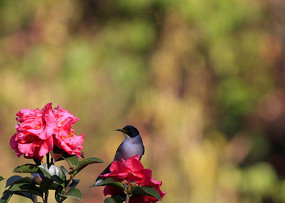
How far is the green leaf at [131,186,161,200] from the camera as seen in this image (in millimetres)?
1601

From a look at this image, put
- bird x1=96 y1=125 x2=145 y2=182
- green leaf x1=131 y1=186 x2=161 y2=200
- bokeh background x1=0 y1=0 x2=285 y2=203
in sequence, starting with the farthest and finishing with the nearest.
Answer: bokeh background x1=0 y1=0 x2=285 y2=203 → bird x1=96 y1=125 x2=145 y2=182 → green leaf x1=131 y1=186 x2=161 y2=200

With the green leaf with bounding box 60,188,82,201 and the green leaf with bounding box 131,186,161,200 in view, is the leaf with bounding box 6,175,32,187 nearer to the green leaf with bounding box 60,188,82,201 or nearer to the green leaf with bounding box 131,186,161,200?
the green leaf with bounding box 60,188,82,201

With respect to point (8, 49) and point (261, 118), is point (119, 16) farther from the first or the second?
point (261, 118)

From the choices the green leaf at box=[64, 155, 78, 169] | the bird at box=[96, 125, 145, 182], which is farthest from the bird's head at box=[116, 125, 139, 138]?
the green leaf at box=[64, 155, 78, 169]

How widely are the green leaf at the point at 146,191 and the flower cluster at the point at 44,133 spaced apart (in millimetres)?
211

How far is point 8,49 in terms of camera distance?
661cm

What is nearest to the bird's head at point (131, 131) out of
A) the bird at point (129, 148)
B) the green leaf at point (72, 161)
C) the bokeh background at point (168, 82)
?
the bird at point (129, 148)

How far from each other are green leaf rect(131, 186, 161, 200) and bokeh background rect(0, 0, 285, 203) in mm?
3720

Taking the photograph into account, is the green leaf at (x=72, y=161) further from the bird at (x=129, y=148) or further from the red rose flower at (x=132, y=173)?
the bird at (x=129, y=148)

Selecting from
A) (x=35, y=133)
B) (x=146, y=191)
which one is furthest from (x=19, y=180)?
(x=146, y=191)

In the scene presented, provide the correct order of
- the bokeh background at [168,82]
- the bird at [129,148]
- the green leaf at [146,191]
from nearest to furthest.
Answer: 1. the green leaf at [146,191]
2. the bird at [129,148]
3. the bokeh background at [168,82]

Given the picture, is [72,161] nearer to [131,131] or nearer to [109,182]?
[109,182]

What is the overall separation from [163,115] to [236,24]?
65.1 inches

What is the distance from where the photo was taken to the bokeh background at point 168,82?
568 centimetres
